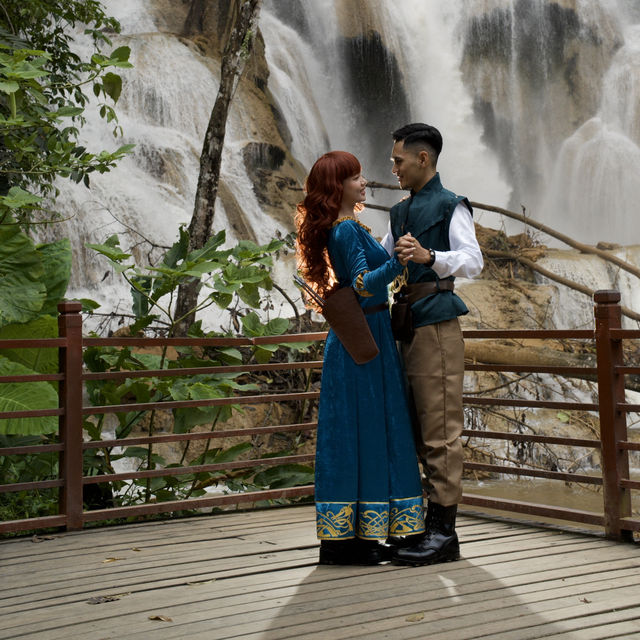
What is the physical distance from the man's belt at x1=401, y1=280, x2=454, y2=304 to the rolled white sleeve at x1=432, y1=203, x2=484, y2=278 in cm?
5

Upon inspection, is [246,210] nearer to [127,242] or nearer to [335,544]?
[127,242]

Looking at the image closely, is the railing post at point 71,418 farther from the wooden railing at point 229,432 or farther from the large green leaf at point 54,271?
the large green leaf at point 54,271

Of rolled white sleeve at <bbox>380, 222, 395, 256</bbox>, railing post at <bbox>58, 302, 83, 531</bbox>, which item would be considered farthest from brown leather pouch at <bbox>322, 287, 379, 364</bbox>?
railing post at <bbox>58, 302, 83, 531</bbox>

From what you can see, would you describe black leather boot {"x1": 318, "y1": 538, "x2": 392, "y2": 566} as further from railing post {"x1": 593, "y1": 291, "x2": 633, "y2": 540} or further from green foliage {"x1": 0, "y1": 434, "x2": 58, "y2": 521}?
green foliage {"x1": 0, "y1": 434, "x2": 58, "y2": 521}

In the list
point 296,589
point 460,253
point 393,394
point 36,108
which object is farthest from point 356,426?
point 36,108

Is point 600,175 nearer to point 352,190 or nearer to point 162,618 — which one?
point 352,190

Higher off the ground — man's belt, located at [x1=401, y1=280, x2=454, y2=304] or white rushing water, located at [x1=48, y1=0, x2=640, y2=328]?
white rushing water, located at [x1=48, y1=0, x2=640, y2=328]

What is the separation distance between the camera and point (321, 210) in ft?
10.1

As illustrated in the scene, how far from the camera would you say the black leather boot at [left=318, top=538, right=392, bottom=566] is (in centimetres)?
305

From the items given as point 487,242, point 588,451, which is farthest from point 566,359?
point 487,242

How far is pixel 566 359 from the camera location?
9836 mm

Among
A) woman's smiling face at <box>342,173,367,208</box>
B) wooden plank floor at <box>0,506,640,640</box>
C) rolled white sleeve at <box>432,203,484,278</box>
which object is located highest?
woman's smiling face at <box>342,173,367,208</box>

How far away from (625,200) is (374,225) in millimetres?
5430

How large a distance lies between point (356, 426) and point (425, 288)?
0.56 meters
